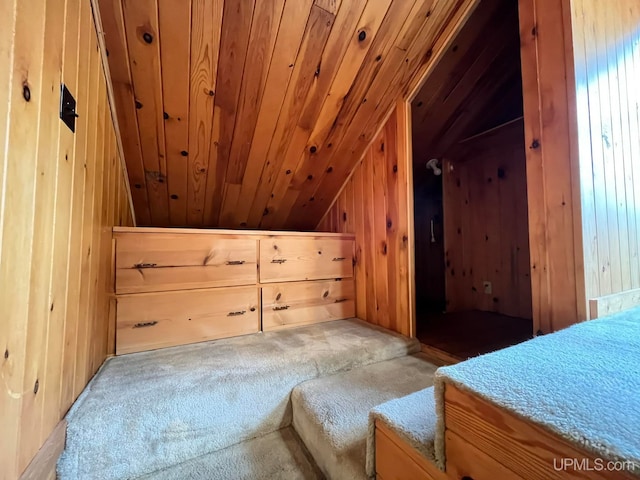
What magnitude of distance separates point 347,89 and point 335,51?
216 millimetres

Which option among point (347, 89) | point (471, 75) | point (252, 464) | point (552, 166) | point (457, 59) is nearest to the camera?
point (252, 464)

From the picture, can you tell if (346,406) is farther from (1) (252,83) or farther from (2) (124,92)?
(2) (124,92)

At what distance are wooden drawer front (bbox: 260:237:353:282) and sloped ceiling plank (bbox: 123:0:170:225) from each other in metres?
0.79

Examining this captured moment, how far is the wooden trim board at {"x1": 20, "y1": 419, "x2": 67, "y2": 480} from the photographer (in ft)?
2.11

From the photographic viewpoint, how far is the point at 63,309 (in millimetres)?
820

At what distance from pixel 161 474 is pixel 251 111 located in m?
1.60

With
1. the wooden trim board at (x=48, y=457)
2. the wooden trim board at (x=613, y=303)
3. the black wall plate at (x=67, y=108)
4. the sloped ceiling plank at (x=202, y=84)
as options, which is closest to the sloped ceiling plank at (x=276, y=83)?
the sloped ceiling plank at (x=202, y=84)

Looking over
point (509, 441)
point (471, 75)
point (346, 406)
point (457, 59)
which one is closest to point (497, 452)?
point (509, 441)

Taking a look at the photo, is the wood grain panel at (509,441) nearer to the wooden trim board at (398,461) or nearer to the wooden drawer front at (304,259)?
the wooden trim board at (398,461)

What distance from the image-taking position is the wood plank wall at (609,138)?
1012 millimetres

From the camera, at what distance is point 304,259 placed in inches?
73.5

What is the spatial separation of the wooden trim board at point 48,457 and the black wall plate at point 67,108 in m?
0.94

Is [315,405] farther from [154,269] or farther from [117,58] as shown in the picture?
[117,58]

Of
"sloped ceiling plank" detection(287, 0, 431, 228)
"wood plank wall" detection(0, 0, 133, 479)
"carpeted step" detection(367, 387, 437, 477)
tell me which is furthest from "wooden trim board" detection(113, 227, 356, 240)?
"carpeted step" detection(367, 387, 437, 477)
